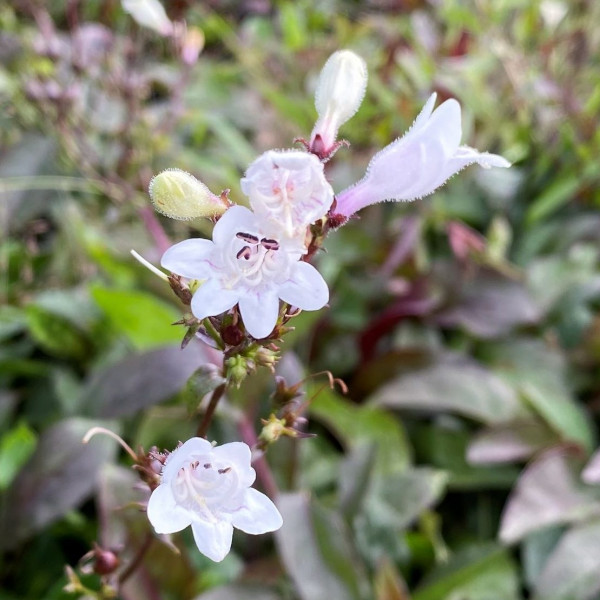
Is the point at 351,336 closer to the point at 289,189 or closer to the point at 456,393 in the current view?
the point at 456,393

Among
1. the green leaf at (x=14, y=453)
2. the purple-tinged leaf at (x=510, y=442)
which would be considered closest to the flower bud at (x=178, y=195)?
the green leaf at (x=14, y=453)

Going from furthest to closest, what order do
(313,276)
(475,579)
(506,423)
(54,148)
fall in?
(54,148)
(506,423)
(475,579)
(313,276)

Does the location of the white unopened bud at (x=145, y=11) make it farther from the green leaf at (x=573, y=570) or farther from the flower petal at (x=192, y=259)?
the green leaf at (x=573, y=570)

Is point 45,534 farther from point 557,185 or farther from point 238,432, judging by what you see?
point 557,185

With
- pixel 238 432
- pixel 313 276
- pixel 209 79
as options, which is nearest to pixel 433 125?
pixel 313 276

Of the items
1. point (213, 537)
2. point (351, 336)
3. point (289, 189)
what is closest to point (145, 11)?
point (351, 336)

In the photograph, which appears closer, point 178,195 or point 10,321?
point 178,195

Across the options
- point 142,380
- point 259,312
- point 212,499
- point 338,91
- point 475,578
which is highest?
point 338,91
